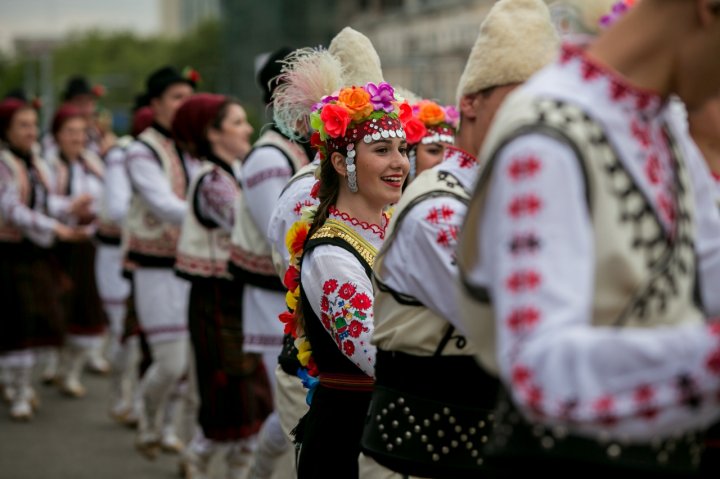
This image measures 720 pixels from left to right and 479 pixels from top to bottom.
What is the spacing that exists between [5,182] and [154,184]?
2584 millimetres

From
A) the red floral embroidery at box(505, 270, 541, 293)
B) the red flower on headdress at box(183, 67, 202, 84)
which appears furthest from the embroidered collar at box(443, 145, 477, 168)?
the red flower on headdress at box(183, 67, 202, 84)

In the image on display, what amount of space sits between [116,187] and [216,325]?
3288 millimetres

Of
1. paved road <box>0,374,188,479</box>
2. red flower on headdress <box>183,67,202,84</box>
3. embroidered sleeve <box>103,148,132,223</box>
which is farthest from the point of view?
embroidered sleeve <box>103,148,132,223</box>

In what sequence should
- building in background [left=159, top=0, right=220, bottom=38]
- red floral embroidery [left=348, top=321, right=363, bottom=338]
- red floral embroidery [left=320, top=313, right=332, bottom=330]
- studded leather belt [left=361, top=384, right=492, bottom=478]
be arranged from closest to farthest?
studded leather belt [left=361, top=384, right=492, bottom=478] → red floral embroidery [left=348, top=321, right=363, bottom=338] → red floral embroidery [left=320, top=313, right=332, bottom=330] → building in background [left=159, top=0, right=220, bottom=38]

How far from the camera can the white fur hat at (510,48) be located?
3201 millimetres

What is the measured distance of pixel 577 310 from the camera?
2174 mm

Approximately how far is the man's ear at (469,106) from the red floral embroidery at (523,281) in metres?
1.17

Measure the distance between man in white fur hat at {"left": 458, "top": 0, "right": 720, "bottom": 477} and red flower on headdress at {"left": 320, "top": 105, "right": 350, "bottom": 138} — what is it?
2107mm

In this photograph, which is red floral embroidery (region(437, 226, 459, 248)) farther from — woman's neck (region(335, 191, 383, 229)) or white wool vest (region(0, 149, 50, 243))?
white wool vest (region(0, 149, 50, 243))

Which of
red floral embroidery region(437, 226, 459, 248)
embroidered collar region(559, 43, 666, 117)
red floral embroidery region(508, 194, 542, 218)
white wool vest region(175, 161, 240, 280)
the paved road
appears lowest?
the paved road

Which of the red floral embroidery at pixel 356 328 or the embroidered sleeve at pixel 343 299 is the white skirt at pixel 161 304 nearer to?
the embroidered sleeve at pixel 343 299

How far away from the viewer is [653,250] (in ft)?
7.54

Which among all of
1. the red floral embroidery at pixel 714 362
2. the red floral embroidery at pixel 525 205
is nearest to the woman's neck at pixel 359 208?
the red floral embroidery at pixel 525 205

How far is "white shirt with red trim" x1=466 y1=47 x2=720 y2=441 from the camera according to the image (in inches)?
83.7
